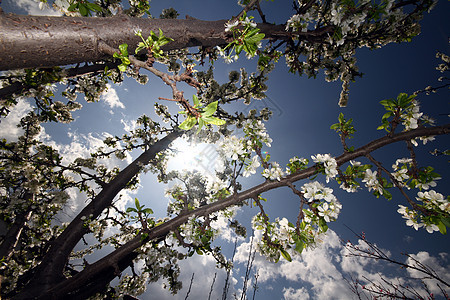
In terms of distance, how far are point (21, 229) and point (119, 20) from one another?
26.1 ft

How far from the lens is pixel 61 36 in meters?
1.39

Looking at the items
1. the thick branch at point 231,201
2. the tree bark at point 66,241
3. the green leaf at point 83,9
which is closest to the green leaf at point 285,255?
the thick branch at point 231,201

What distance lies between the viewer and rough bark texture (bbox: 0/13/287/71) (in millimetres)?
1199

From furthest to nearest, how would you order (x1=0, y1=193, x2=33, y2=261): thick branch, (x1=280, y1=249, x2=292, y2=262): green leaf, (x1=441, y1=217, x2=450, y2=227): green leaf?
(x1=0, y1=193, x2=33, y2=261): thick branch
(x1=280, y1=249, x2=292, y2=262): green leaf
(x1=441, y1=217, x2=450, y2=227): green leaf

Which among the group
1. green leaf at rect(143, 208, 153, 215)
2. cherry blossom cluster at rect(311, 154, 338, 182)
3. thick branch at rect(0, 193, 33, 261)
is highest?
cherry blossom cluster at rect(311, 154, 338, 182)

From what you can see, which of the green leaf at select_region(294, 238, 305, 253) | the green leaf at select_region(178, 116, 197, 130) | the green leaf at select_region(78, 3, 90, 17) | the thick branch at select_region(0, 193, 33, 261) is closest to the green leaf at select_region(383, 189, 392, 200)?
the green leaf at select_region(294, 238, 305, 253)

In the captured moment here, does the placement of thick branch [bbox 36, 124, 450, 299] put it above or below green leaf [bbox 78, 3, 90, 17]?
below

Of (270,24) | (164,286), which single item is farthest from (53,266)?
(270,24)

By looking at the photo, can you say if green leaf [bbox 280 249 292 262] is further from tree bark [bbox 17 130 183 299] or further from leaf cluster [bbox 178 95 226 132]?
tree bark [bbox 17 130 183 299]

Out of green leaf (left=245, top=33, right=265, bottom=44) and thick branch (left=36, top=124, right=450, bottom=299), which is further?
thick branch (left=36, top=124, right=450, bottom=299)

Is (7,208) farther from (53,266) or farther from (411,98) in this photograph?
(411,98)

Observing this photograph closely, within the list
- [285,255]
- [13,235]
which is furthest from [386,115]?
[13,235]

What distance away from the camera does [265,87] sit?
569 centimetres

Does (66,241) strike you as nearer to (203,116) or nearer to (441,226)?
(203,116)
